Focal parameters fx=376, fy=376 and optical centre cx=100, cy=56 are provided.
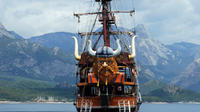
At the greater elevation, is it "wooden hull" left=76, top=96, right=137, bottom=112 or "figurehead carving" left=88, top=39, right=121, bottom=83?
"figurehead carving" left=88, top=39, right=121, bottom=83

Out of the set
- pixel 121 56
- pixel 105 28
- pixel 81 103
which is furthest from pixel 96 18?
pixel 81 103

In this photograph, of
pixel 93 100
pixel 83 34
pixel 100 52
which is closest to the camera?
pixel 100 52

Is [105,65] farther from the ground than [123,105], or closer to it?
farther from the ground

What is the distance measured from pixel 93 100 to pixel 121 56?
418 inches

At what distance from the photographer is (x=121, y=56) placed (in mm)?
66500

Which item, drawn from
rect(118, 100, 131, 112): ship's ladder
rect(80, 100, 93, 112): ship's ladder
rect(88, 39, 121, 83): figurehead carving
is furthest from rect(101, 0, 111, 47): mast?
rect(88, 39, 121, 83): figurehead carving

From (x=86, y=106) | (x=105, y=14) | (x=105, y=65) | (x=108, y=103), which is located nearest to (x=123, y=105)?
(x=108, y=103)

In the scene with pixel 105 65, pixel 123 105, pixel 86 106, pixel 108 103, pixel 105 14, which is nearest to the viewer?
pixel 105 65

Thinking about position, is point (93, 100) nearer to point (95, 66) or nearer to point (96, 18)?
point (95, 66)

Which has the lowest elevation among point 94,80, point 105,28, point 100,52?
point 94,80

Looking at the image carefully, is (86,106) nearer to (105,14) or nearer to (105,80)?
(105,80)

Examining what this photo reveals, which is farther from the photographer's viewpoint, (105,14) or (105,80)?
(105,14)

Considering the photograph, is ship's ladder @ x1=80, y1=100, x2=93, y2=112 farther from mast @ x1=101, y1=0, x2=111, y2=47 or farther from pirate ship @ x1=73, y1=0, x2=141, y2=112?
mast @ x1=101, y1=0, x2=111, y2=47

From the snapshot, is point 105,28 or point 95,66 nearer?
point 95,66
